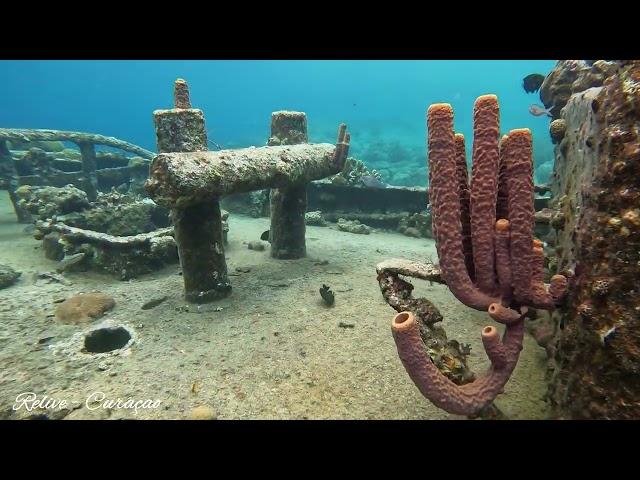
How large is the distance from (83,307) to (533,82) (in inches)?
347

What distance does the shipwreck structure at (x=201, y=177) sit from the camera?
14.5 feet

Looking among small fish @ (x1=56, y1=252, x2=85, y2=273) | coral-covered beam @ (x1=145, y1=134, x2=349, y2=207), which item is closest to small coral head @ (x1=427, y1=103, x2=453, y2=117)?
coral-covered beam @ (x1=145, y1=134, x2=349, y2=207)

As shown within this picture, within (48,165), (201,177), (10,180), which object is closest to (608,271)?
(201,177)

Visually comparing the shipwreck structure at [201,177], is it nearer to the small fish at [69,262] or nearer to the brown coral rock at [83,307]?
the brown coral rock at [83,307]

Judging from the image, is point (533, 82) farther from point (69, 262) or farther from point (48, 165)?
point (48, 165)

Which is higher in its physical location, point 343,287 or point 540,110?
point 540,110

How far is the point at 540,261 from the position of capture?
229 centimetres

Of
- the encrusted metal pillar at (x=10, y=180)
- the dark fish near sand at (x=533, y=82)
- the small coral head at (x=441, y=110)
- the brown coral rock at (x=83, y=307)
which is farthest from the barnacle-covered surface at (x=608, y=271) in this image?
the encrusted metal pillar at (x=10, y=180)

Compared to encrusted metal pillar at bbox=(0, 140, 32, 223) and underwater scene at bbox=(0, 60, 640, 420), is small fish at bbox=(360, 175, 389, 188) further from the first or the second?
encrusted metal pillar at bbox=(0, 140, 32, 223)

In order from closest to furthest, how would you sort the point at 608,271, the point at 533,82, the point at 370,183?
the point at 608,271 < the point at 533,82 < the point at 370,183

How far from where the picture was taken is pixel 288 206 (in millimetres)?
7188
